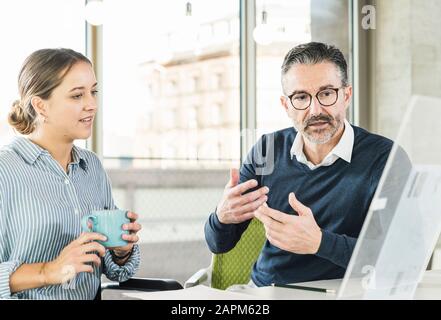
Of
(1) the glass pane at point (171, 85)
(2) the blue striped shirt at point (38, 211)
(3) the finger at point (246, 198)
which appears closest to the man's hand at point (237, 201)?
(3) the finger at point (246, 198)

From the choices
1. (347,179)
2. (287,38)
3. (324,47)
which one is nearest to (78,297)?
(347,179)

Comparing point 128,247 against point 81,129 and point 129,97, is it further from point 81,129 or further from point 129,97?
point 129,97

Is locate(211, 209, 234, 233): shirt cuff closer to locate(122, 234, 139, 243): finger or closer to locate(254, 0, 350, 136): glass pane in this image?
locate(122, 234, 139, 243): finger

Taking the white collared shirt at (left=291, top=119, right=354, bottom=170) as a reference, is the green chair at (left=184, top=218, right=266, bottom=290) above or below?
below

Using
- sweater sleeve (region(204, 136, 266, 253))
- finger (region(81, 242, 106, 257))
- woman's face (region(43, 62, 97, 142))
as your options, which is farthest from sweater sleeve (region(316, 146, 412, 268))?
woman's face (region(43, 62, 97, 142))

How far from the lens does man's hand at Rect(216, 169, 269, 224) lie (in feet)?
2.97

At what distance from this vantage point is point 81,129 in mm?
953

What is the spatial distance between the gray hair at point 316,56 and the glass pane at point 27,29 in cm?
47

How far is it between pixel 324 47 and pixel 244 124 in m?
0.70

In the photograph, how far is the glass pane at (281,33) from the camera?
4.56 feet

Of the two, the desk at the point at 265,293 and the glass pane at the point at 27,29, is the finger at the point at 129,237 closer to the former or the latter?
the desk at the point at 265,293

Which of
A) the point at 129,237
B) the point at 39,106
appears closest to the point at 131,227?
→ the point at 129,237

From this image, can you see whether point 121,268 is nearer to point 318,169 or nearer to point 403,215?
point 318,169

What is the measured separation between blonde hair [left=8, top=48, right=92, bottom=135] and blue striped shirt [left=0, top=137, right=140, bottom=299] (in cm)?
5
